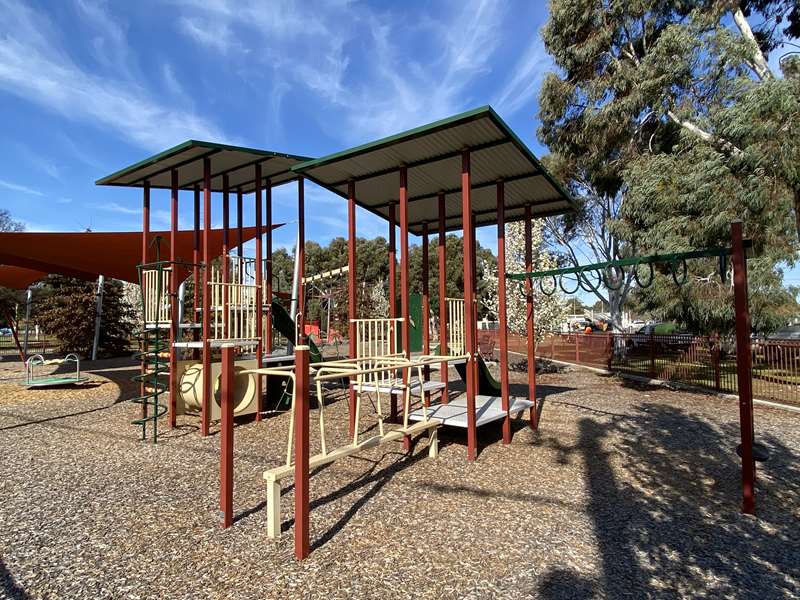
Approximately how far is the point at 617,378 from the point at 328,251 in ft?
116

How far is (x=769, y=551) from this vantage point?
11.0 ft

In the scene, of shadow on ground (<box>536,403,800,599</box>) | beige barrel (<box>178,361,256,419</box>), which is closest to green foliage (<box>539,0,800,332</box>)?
shadow on ground (<box>536,403,800,599</box>)

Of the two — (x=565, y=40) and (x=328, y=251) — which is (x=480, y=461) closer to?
(x=565, y=40)

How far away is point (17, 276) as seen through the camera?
1630 cm

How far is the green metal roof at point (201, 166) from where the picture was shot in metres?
7.04

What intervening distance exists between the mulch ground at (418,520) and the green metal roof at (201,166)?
4035mm

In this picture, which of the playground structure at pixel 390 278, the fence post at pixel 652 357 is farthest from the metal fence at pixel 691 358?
the playground structure at pixel 390 278

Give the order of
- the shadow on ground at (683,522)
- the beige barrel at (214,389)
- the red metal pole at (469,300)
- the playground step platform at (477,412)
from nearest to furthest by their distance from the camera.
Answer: the shadow on ground at (683,522) → the red metal pole at (469,300) → the playground step platform at (477,412) → the beige barrel at (214,389)

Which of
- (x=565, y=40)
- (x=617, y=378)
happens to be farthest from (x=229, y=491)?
(x=565, y=40)

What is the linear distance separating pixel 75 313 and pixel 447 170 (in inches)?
769

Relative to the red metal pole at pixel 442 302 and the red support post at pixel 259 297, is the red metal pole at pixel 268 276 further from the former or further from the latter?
the red metal pole at pixel 442 302

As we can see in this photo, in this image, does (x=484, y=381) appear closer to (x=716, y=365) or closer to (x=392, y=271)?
(x=392, y=271)

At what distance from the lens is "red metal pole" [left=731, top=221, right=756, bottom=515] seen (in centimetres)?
406

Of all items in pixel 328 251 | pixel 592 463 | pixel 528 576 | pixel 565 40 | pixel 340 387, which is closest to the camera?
pixel 528 576
